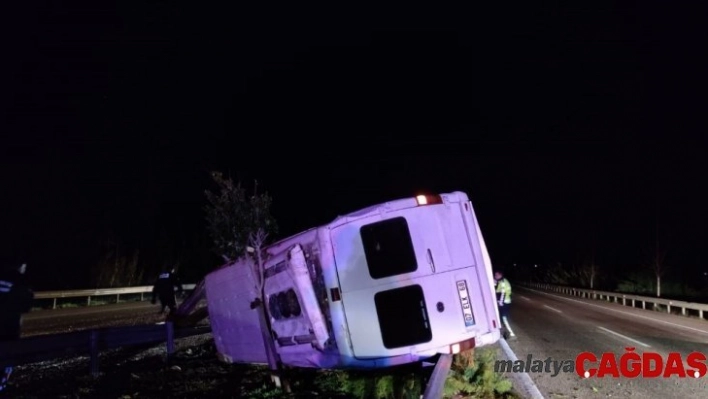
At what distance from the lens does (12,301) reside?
674 cm

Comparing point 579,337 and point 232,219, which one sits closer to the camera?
point 232,219

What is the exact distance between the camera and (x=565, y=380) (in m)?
8.11

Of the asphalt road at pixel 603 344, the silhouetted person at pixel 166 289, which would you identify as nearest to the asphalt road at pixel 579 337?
the asphalt road at pixel 603 344

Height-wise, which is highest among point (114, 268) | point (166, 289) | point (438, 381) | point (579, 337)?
point (114, 268)

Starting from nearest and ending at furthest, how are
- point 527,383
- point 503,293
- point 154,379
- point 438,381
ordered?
point 438,381
point 527,383
point 154,379
point 503,293

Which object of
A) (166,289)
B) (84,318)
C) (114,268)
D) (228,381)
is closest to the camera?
(228,381)

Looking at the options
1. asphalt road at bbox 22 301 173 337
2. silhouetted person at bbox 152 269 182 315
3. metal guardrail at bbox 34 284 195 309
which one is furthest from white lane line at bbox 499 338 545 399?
metal guardrail at bbox 34 284 195 309

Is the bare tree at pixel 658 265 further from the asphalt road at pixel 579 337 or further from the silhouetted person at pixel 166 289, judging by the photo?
the silhouetted person at pixel 166 289

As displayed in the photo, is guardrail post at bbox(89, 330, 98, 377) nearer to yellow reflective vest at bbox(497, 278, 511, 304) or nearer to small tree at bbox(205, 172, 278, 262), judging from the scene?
small tree at bbox(205, 172, 278, 262)

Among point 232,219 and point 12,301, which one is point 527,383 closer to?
point 232,219

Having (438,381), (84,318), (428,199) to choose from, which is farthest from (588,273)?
(438,381)

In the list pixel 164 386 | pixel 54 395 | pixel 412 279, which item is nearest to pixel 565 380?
pixel 412 279

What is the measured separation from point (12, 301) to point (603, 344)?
1077 cm

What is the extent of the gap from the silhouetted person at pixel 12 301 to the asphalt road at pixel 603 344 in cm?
678
